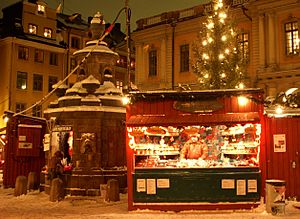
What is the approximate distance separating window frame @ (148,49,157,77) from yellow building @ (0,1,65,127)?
35.8ft

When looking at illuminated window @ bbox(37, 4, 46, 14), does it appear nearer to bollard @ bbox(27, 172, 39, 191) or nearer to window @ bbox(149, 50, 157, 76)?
window @ bbox(149, 50, 157, 76)

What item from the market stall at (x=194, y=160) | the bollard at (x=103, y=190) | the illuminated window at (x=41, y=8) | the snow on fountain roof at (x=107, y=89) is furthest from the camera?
the illuminated window at (x=41, y=8)

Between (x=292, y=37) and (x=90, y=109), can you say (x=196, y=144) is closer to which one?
(x=90, y=109)

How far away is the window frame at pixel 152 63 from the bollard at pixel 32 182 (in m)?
20.2

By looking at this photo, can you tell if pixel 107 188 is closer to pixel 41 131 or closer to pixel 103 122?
pixel 103 122

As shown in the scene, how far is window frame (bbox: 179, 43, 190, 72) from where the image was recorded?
35562 mm

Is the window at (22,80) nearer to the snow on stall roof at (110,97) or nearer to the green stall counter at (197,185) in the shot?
the snow on stall roof at (110,97)

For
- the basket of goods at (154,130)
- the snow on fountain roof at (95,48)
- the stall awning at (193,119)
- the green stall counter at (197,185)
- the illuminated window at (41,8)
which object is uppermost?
the illuminated window at (41,8)

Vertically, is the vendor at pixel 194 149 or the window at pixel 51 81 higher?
the window at pixel 51 81

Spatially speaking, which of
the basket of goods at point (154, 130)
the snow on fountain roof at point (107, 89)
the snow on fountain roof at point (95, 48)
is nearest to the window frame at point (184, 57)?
the snow on fountain roof at point (95, 48)

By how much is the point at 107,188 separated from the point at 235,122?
206 inches

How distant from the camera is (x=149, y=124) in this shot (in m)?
13.0

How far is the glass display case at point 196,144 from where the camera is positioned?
13258 mm

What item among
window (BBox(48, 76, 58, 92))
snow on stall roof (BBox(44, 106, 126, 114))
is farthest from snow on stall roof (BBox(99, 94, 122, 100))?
window (BBox(48, 76, 58, 92))
